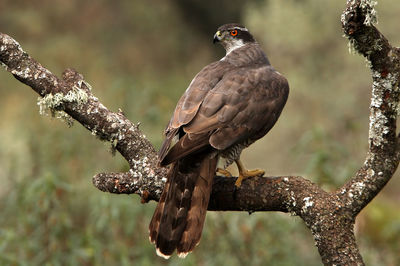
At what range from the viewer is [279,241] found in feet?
15.3

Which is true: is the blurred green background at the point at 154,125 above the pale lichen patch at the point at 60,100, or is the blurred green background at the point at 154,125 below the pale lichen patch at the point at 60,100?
above

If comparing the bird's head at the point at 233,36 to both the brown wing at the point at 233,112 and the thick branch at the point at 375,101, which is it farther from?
the thick branch at the point at 375,101

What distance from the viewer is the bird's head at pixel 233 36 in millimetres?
4398

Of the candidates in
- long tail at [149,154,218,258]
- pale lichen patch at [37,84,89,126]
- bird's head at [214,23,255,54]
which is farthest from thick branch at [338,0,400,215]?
bird's head at [214,23,255,54]

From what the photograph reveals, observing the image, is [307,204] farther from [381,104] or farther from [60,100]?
[60,100]

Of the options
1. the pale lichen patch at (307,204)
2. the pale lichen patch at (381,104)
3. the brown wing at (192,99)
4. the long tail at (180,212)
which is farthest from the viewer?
the brown wing at (192,99)

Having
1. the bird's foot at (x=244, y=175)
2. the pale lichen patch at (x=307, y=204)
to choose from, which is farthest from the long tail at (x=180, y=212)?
the pale lichen patch at (x=307, y=204)

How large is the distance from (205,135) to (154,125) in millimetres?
2312

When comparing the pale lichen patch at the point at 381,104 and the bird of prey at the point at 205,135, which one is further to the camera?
the bird of prey at the point at 205,135

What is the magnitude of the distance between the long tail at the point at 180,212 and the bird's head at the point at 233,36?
5.61ft

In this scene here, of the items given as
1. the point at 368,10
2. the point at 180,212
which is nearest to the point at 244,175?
the point at 180,212

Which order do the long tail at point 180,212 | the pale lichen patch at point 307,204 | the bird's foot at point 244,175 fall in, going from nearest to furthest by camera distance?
1. the pale lichen patch at point 307,204
2. the long tail at point 180,212
3. the bird's foot at point 244,175

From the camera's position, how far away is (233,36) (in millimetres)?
→ 4430

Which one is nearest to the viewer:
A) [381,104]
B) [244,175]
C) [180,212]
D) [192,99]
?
[381,104]
